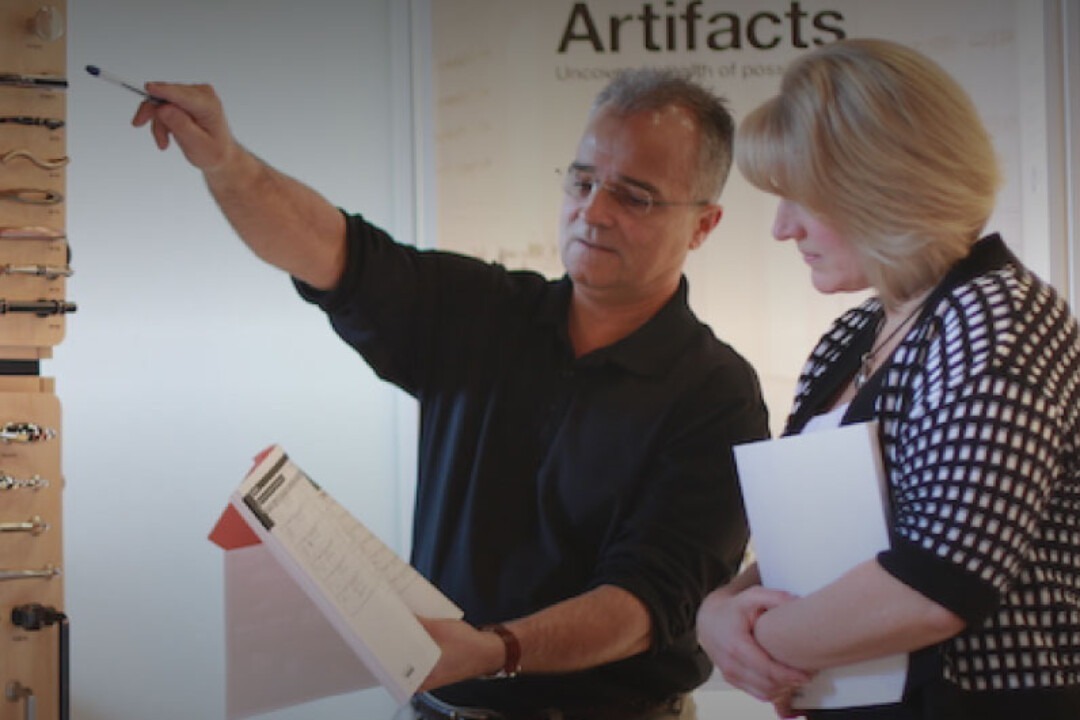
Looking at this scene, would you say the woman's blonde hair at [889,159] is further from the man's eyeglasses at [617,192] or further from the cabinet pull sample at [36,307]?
the cabinet pull sample at [36,307]

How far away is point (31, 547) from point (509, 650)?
1.31m

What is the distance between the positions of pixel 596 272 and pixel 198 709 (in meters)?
2.02

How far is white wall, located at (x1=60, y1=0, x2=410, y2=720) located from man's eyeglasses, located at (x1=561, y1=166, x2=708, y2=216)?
154 centimetres

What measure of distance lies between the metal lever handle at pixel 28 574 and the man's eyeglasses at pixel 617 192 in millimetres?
1275

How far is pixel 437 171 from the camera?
3506 mm

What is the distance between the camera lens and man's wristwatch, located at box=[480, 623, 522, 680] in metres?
1.63

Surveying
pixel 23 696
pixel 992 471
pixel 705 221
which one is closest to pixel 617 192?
pixel 705 221

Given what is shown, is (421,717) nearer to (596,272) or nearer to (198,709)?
(596,272)

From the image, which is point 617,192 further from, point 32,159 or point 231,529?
point 32,159

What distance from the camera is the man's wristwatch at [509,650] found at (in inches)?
64.2

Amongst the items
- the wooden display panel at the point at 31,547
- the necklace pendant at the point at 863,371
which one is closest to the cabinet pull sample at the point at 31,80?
the wooden display panel at the point at 31,547

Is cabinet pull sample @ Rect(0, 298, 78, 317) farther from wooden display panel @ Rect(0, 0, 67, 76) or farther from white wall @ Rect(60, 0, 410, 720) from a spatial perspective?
white wall @ Rect(60, 0, 410, 720)

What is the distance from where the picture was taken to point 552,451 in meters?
1.91

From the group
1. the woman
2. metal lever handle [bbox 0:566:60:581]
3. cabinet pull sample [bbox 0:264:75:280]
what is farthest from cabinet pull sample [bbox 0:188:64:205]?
the woman
